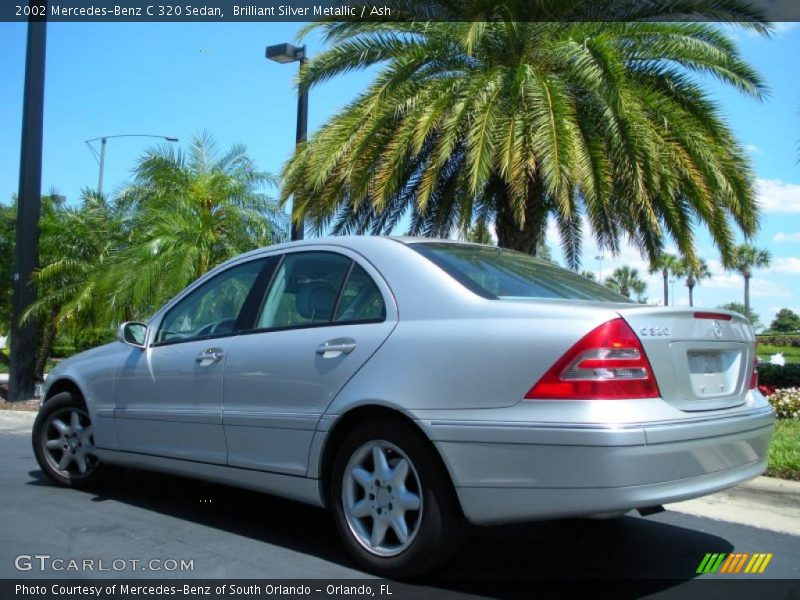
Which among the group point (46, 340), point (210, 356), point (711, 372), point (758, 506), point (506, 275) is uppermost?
point (506, 275)

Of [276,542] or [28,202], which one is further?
[28,202]

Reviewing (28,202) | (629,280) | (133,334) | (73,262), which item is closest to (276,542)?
(133,334)

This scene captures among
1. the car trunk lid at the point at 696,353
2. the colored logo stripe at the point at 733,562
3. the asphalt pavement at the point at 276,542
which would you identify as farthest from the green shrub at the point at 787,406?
the car trunk lid at the point at 696,353

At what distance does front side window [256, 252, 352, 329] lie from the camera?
4417 millimetres

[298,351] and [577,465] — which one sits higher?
[298,351]

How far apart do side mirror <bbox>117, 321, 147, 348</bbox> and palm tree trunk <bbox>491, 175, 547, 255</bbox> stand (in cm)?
646

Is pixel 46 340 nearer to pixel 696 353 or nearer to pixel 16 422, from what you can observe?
pixel 16 422

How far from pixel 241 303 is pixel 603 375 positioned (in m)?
2.37

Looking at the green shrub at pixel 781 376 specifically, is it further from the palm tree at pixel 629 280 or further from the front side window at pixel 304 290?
the palm tree at pixel 629 280

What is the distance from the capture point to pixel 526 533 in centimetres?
475

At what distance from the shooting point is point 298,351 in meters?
4.25

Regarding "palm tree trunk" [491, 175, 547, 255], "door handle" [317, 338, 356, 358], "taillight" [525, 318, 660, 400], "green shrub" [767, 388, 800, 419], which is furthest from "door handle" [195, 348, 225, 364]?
"palm tree trunk" [491, 175, 547, 255]

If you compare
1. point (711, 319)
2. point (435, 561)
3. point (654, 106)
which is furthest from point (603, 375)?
point (654, 106)

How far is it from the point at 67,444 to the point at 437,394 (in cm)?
341
